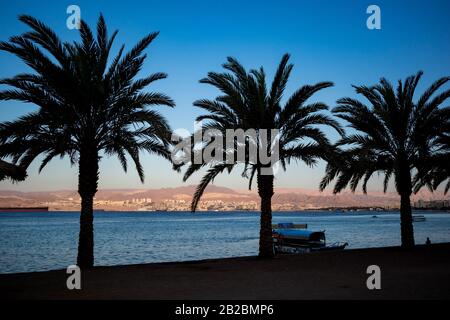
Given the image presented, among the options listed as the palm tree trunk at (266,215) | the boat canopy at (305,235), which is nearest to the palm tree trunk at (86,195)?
the palm tree trunk at (266,215)

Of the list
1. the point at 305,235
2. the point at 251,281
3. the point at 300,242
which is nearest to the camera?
the point at 251,281

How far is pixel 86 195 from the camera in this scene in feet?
46.5

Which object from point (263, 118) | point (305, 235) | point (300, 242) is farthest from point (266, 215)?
point (300, 242)

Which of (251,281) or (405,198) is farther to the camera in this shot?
(405,198)

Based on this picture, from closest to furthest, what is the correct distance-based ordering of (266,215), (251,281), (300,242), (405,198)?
(251,281) → (266,215) → (405,198) → (300,242)

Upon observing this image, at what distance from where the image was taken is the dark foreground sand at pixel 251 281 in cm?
883

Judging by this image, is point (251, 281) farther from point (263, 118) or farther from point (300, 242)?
point (300, 242)

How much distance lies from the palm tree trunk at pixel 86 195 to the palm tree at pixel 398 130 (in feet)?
35.4

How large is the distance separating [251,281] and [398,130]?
469 inches

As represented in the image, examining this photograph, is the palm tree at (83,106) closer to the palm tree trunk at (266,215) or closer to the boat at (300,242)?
the palm tree trunk at (266,215)

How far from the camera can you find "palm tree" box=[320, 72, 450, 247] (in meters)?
18.3

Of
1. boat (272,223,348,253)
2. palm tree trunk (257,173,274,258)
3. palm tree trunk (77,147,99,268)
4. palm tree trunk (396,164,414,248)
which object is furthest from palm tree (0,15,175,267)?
boat (272,223,348,253)
